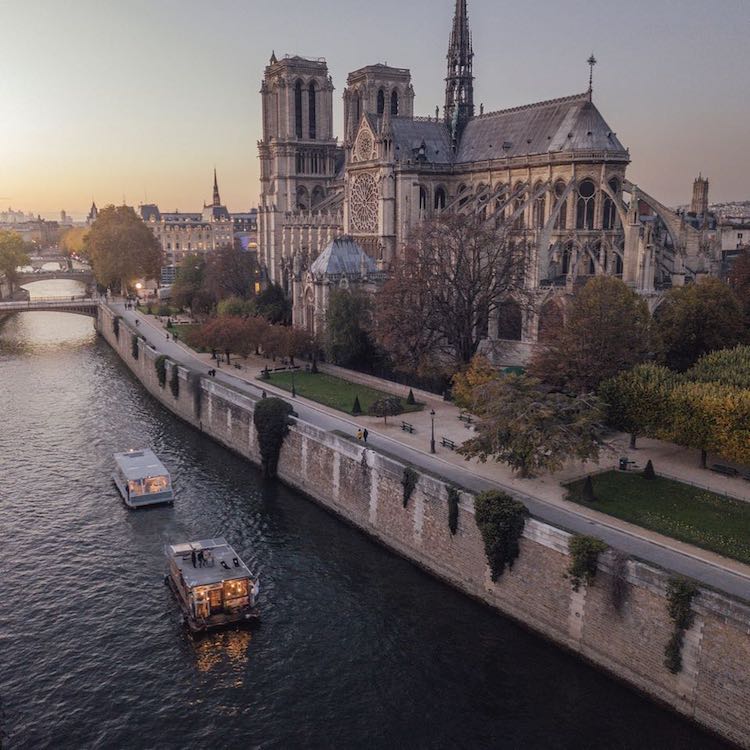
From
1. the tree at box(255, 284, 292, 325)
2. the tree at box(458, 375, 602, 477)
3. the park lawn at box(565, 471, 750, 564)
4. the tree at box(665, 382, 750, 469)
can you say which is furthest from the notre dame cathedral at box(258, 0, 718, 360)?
the park lawn at box(565, 471, 750, 564)

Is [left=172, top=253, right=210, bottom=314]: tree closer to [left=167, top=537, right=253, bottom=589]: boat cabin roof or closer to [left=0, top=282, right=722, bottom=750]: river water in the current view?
[left=0, top=282, right=722, bottom=750]: river water

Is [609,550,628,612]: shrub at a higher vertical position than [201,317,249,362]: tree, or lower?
lower

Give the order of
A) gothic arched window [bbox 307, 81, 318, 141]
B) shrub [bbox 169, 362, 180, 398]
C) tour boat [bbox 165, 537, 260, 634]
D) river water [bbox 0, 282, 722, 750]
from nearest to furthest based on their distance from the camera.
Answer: river water [bbox 0, 282, 722, 750] → tour boat [bbox 165, 537, 260, 634] → shrub [bbox 169, 362, 180, 398] → gothic arched window [bbox 307, 81, 318, 141]

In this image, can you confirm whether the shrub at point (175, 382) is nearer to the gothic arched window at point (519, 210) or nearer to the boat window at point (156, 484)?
the boat window at point (156, 484)

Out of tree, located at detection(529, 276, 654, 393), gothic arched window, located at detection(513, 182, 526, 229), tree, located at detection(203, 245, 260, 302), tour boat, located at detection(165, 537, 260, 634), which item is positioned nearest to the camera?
tour boat, located at detection(165, 537, 260, 634)

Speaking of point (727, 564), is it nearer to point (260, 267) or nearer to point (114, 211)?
point (260, 267)

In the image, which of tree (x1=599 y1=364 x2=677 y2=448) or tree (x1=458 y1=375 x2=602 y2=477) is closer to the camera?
tree (x1=458 y1=375 x2=602 y2=477)

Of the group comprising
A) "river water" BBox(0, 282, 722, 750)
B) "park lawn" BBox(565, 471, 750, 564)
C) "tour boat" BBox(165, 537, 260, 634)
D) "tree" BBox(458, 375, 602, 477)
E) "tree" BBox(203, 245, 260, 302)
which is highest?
"tree" BBox(203, 245, 260, 302)

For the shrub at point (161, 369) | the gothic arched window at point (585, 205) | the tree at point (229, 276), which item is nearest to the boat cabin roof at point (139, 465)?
the shrub at point (161, 369)
